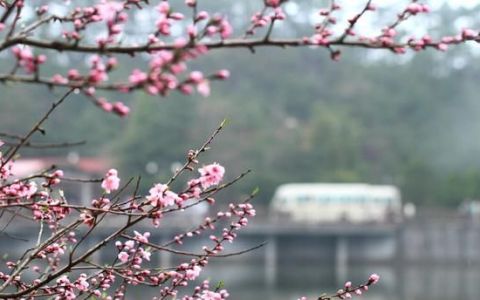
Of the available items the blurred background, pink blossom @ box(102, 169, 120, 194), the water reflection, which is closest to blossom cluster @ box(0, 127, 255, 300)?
pink blossom @ box(102, 169, 120, 194)

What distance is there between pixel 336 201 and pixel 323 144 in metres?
3.21

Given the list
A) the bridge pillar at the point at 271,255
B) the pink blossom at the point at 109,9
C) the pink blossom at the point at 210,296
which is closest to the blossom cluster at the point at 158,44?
the pink blossom at the point at 109,9

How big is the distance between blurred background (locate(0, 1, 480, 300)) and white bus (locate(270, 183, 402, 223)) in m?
1.01

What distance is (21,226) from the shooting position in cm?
4378

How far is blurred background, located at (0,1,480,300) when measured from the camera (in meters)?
45.8

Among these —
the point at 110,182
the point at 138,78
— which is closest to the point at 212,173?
the point at 110,182

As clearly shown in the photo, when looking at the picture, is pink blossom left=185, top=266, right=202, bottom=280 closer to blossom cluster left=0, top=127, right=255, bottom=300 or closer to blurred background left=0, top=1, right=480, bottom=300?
blossom cluster left=0, top=127, right=255, bottom=300

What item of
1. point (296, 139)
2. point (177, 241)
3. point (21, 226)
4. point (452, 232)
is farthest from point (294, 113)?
point (177, 241)

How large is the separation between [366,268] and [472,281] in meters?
7.39

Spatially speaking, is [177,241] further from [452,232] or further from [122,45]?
[452,232]

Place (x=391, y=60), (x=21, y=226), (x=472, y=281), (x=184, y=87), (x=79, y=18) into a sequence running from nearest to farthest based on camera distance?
(x=184, y=87) → (x=79, y=18) → (x=472, y=281) → (x=21, y=226) → (x=391, y=60)

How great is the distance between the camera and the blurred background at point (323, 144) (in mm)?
45812

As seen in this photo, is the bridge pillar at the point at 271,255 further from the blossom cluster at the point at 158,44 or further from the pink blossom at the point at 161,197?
the blossom cluster at the point at 158,44

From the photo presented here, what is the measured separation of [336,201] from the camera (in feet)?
171
